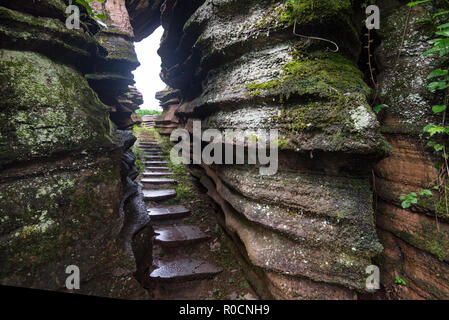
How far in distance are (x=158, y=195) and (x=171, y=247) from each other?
65.0 inches

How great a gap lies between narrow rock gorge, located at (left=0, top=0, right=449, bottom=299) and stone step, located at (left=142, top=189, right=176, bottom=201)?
1.77 m

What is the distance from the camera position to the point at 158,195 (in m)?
4.79

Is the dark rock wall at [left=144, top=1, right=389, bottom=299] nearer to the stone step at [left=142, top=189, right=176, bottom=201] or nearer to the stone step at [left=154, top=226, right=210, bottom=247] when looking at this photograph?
the stone step at [left=154, top=226, right=210, bottom=247]

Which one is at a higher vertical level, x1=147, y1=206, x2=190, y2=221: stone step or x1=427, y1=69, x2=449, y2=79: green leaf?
x1=427, y1=69, x2=449, y2=79: green leaf

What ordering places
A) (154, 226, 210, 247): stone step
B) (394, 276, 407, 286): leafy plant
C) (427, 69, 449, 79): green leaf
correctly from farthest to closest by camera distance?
1. (154, 226, 210, 247): stone step
2. (394, 276, 407, 286): leafy plant
3. (427, 69, 449, 79): green leaf

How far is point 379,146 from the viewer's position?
71.8 inches

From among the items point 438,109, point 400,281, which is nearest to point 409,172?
point 438,109

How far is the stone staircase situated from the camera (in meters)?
2.78

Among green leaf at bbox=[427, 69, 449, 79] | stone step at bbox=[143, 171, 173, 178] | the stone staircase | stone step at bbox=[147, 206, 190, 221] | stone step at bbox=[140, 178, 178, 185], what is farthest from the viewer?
stone step at bbox=[143, 171, 173, 178]

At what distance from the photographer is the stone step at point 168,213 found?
409 centimetres

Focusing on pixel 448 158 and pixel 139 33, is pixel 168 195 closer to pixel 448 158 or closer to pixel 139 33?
pixel 448 158

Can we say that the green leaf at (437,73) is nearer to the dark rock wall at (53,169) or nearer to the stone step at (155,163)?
the dark rock wall at (53,169)

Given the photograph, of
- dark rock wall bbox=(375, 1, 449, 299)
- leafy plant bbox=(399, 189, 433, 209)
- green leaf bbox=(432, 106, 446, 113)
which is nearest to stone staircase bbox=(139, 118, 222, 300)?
dark rock wall bbox=(375, 1, 449, 299)
